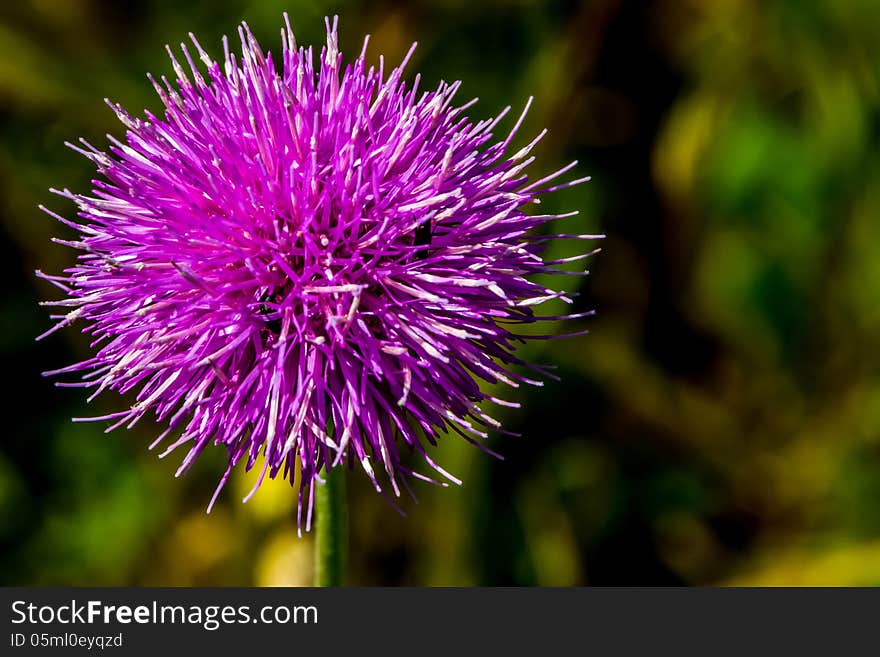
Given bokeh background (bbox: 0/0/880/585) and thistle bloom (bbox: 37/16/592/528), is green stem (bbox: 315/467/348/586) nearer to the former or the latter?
thistle bloom (bbox: 37/16/592/528)

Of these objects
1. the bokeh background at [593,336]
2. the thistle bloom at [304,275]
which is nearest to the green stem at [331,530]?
the thistle bloom at [304,275]

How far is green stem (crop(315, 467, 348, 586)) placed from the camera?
1758 millimetres

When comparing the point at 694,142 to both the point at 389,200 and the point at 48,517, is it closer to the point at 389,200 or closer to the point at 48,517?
the point at 389,200

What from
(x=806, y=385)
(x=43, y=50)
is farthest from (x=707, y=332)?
(x=43, y=50)

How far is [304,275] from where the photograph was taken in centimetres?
Result: 154

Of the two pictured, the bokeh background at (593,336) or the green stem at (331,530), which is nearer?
the green stem at (331,530)

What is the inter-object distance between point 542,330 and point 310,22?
4.74ft

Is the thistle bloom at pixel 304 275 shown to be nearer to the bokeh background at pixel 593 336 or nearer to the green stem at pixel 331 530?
the green stem at pixel 331 530

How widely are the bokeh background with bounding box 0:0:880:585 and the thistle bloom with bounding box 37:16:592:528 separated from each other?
1.32 meters

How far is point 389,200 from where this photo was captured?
5.21ft

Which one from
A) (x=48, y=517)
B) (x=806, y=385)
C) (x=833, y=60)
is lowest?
(x=48, y=517)

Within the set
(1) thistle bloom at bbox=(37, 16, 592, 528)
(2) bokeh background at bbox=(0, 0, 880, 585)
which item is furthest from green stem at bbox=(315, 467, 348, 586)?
(2) bokeh background at bbox=(0, 0, 880, 585)

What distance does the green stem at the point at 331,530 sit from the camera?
5.77ft

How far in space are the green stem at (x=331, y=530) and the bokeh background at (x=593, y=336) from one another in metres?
1.02
